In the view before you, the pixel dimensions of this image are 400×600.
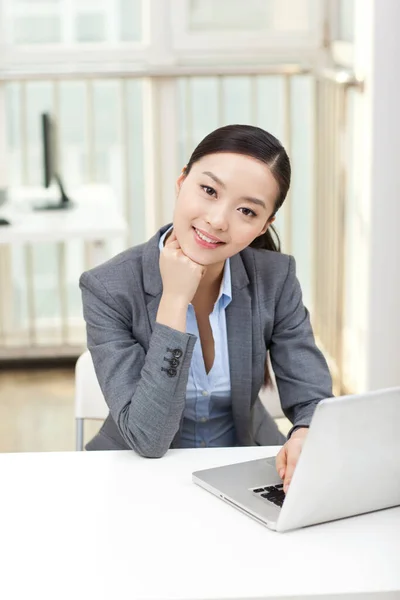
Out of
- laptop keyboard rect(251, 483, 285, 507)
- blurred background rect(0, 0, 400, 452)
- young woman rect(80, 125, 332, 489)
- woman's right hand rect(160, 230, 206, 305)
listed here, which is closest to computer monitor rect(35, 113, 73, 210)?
blurred background rect(0, 0, 400, 452)

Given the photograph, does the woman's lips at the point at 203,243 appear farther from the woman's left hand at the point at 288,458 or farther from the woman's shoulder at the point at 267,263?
the woman's left hand at the point at 288,458

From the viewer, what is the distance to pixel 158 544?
1.15 metres

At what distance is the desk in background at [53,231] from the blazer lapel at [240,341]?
1355mm

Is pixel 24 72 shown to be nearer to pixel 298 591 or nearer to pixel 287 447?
pixel 287 447

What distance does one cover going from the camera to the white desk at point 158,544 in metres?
1.05

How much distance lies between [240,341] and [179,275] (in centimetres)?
19

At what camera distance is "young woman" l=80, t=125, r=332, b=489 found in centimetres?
148

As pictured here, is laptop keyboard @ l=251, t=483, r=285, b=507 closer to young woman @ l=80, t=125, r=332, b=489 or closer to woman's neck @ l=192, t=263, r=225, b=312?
young woman @ l=80, t=125, r=332, b=489

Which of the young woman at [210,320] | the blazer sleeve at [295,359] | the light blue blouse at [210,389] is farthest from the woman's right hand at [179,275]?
the blazer sleeve at [295,359]

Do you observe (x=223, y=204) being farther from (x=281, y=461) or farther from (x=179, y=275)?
(x=281, y=461)

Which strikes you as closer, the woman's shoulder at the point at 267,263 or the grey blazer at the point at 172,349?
the grey blazer at the point at 172,349

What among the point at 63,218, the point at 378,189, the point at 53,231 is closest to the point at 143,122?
the point at 63,218

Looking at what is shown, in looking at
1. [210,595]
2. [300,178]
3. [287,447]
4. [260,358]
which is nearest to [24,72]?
[300,178]

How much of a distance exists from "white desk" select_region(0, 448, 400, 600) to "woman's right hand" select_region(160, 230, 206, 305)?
28 cm
